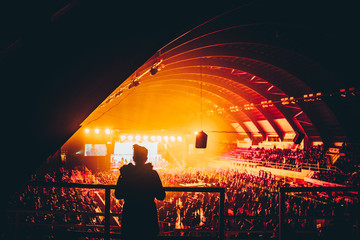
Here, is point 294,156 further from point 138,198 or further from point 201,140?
point 138,198

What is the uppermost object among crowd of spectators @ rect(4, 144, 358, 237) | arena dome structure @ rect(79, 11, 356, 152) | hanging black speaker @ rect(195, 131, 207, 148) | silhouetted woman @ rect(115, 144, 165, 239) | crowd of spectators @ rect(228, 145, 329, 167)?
arena dome structure @ rect(79, 11, 356, 152)

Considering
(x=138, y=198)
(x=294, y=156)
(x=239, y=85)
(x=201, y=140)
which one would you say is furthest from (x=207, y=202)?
(x=239, y=85)

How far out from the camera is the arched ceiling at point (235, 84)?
11.7 meters

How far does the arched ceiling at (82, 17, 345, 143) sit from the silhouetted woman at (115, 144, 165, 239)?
7.39 meters

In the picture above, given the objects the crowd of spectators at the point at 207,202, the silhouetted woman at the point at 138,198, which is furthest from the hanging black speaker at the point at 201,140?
the silhouetted woman at the point at 138,198

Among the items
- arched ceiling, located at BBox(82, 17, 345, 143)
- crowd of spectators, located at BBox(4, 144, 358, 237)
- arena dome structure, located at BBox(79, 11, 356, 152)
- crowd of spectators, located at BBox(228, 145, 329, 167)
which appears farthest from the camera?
crowd of spectators, located at BBox(228, 145, 329, 167)

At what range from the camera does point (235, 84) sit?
74.3 feet

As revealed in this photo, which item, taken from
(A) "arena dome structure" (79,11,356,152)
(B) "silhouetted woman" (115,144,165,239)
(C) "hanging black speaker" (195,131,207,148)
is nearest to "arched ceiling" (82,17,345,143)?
(A) "arena dome structure" (79,11,356,152)

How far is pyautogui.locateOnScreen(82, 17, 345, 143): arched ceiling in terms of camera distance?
11727 millimetres

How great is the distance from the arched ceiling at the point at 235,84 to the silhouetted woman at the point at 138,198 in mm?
7385

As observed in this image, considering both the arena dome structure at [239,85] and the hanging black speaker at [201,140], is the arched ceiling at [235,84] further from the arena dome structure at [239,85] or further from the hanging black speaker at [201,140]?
the hanging black speaker at [201,140]

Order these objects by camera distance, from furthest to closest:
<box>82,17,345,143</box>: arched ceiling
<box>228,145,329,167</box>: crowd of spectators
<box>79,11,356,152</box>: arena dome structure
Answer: <box>228,145,329,167</box>: crowd of spectators < <box>82,17,345,143</box>: arched ceiling < <box>79,11,356,152</box>: arena dome structure

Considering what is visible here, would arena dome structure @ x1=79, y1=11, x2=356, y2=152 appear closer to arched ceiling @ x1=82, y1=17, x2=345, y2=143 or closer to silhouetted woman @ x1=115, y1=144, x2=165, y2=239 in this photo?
arched ceiling @ x1=82, y1=17, x2=345, y2=143

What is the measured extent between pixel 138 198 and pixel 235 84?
21.3 meters
